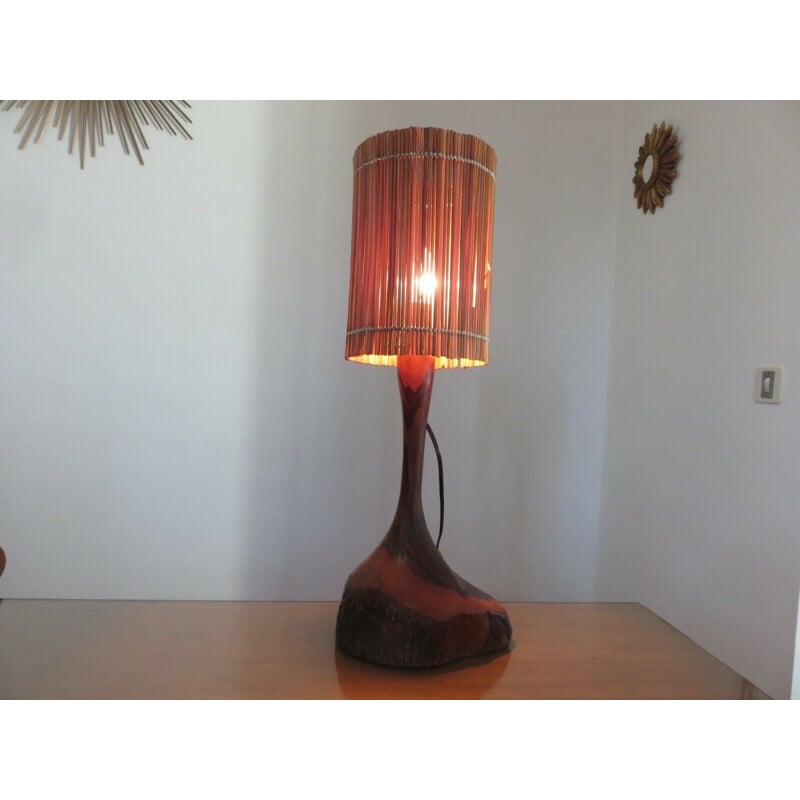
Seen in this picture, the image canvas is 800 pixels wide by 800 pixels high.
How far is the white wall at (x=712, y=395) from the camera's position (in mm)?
1301

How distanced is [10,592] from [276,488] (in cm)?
74

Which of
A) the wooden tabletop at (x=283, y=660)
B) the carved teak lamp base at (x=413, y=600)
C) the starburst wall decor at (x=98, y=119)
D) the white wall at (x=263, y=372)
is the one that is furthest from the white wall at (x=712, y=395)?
the starburst wall decor at (x=98, y=119)

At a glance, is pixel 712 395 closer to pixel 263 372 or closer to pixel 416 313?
pixel 416 313

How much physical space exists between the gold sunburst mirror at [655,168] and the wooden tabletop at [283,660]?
1.08 m

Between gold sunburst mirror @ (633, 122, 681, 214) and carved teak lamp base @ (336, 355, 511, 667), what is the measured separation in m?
1.08

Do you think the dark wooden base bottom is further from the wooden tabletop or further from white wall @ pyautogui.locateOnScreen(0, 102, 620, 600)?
white wall @ pyautogui.locateOnScreen(0, 102, 620, 600)

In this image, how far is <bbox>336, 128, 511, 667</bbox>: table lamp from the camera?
3.01ft

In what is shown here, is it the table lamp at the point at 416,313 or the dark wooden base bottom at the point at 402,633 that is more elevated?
the table lamp at the point at 416,313

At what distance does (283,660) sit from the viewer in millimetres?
947

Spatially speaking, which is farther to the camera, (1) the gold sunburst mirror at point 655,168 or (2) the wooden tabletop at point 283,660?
(1) the gold sunburst mirror at point 655,168

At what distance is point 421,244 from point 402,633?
0.50 metres

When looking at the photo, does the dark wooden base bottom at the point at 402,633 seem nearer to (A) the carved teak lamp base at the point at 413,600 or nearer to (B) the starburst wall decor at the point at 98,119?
(A) the carved teak lamp base at the point at 413,600
